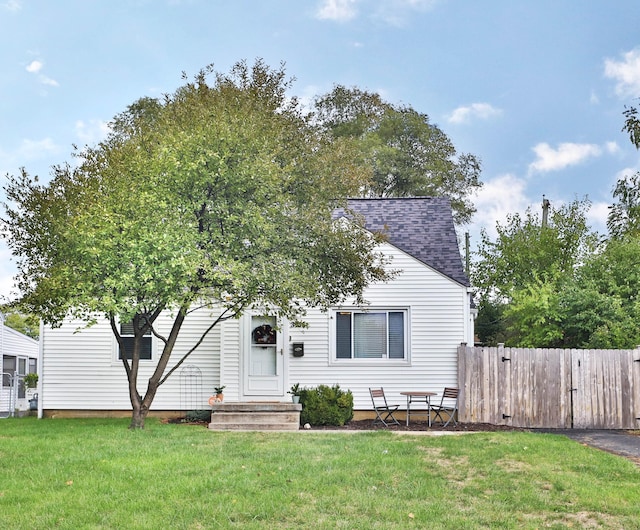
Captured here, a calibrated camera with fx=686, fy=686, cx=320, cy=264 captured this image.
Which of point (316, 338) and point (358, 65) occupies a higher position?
point (358, 65)

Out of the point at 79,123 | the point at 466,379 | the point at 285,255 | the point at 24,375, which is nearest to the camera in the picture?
the point at 285,255

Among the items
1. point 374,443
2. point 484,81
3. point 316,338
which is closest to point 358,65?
point 484,81

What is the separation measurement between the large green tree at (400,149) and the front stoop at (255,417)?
1693 cm

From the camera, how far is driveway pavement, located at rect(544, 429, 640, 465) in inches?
420

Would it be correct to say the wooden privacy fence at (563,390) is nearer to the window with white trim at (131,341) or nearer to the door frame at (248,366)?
the door frame at (248,366)

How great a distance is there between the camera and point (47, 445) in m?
10.1

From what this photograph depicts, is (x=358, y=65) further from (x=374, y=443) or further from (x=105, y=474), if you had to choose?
(x=105, y=474)

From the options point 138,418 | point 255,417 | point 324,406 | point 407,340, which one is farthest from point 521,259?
point 138,418

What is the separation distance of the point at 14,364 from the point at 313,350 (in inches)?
580

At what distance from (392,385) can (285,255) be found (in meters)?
4.45

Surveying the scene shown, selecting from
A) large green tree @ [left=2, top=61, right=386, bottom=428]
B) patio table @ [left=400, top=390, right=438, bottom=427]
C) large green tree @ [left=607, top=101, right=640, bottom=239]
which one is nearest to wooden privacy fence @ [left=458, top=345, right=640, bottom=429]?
patio table @ [left=400, top=390, right=438, bottom=427]

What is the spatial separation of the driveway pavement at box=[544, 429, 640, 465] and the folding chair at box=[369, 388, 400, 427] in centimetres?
320

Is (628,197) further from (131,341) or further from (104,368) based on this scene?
(104,368)

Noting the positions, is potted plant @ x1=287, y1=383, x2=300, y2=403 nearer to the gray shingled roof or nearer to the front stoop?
the front stoop
